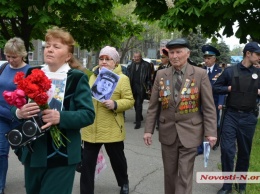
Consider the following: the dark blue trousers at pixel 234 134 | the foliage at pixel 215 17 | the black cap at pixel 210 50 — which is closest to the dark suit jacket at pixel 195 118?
the dark blue trousers at pixel 234 134

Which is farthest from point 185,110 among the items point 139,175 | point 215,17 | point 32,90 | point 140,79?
point 140,79

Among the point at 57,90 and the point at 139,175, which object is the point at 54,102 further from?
the point at 139,175

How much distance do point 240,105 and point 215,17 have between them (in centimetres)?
453

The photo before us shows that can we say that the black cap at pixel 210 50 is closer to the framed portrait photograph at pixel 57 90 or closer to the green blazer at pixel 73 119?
the green blazer at pixel 73 119

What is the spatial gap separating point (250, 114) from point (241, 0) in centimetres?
353

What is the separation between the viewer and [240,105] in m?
5.06

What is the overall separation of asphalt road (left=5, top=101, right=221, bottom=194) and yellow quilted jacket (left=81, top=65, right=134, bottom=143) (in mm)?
918

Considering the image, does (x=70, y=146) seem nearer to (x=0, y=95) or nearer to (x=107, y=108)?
(x=107, y=108)

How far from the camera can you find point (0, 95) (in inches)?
189

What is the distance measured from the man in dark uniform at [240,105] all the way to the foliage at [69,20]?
6432 mm

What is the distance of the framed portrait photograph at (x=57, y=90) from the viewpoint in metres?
2.96

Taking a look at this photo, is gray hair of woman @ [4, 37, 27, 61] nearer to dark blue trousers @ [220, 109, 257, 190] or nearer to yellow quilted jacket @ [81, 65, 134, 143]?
yellow quilted jacket @ [81, 65, 134, 143]

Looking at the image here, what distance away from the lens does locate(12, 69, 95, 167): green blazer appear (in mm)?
2908

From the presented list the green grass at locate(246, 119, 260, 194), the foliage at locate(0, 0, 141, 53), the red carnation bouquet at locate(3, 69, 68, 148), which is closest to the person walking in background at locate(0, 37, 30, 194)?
the red carnation bouquet at locate(3, 69, 68, 148)
